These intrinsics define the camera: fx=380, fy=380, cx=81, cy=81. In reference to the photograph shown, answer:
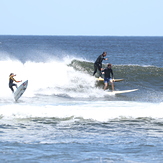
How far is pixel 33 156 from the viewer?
28.1ft

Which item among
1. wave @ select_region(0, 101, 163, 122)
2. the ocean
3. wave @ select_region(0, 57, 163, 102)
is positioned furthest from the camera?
wave @ select_region(0, 57, 163, 102)

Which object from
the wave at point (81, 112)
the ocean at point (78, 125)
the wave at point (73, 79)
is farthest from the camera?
the wave at point (73, 79)

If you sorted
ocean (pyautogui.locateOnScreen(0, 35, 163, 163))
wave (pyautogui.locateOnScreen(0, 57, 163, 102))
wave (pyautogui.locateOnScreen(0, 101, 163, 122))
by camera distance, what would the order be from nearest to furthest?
ocean (pyautogui.locateOnScreen(0, 35, 163, 163)) → wave (pyautogui.locateOnScreen(0, 101, 163, 122)) → wave (pyautogui.locateOnScreen(0, 57, 163, 102))

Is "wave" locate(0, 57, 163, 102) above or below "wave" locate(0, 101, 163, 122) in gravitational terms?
above

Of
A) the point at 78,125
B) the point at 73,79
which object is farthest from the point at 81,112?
the point at 73,79

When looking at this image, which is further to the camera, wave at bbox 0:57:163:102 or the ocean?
wave at bbox 0:57:163:102

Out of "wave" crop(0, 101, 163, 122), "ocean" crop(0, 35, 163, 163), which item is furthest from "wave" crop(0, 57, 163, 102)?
"wave" crop(0, 101, 163, 122)

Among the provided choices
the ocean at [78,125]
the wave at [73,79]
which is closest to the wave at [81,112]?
the ocean at [78,125]

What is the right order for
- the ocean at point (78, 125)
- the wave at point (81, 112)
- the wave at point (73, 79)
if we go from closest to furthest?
the ocean at point (78, 125) → the wave at point (81, 112) → the wave at point (73, 79)

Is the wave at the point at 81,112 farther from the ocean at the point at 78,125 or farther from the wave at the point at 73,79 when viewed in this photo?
the wave at the point at 73,79

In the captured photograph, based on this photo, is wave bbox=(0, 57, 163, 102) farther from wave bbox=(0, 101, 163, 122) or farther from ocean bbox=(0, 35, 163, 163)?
wave bbox=(0, 101, 163, 122)

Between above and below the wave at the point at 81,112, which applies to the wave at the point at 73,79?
above

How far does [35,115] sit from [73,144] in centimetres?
398

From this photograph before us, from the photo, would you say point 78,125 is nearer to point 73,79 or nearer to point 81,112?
point 81,112
